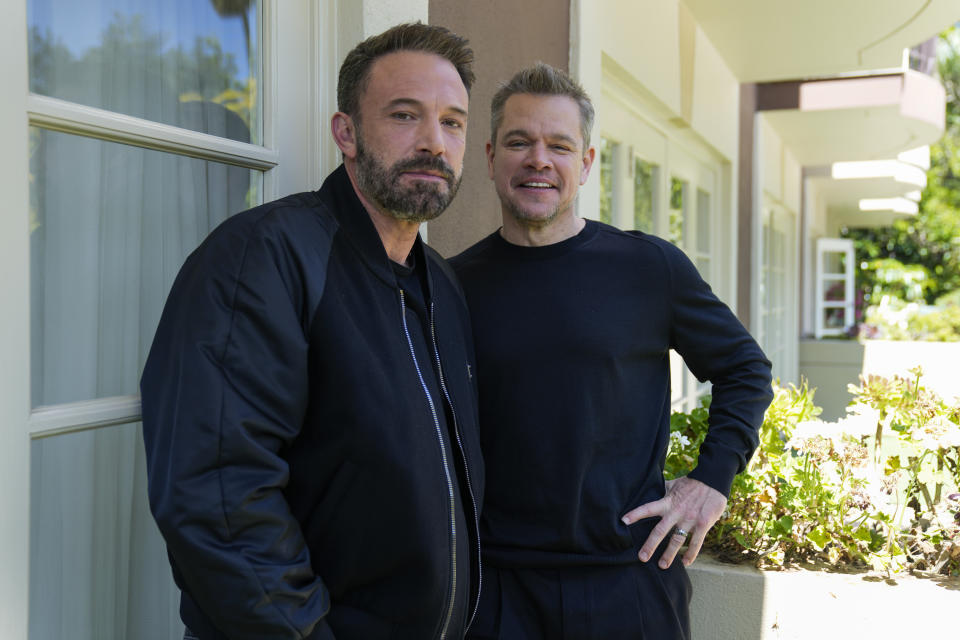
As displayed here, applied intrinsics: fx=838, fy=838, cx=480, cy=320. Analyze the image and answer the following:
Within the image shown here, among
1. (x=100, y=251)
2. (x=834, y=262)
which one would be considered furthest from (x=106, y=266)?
(x=834, y=262)

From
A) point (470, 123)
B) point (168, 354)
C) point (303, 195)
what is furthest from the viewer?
point (470, 123)

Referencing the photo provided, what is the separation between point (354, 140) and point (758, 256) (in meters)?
6.31

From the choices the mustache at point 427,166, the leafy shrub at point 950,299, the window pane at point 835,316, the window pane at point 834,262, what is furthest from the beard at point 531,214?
the leafy shrub at point 950,299

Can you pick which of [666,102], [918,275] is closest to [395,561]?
[666,102]

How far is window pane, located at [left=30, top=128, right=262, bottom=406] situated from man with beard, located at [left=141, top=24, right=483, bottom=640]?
281 mm

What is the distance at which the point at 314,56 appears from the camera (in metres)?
1.89

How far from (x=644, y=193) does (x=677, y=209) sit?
708 mm

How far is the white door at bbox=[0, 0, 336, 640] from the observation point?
1251 millimetres

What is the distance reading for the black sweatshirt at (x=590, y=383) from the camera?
176cm

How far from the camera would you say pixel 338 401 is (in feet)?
4.13

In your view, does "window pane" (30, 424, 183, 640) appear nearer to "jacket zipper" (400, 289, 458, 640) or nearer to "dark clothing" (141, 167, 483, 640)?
"dark clothing" (141, 167, 483, 640)

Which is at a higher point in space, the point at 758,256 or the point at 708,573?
the point at 758,256

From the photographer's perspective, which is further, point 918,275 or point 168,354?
point 918,275

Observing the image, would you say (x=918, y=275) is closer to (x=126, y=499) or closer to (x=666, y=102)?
(x=666, y=102)
